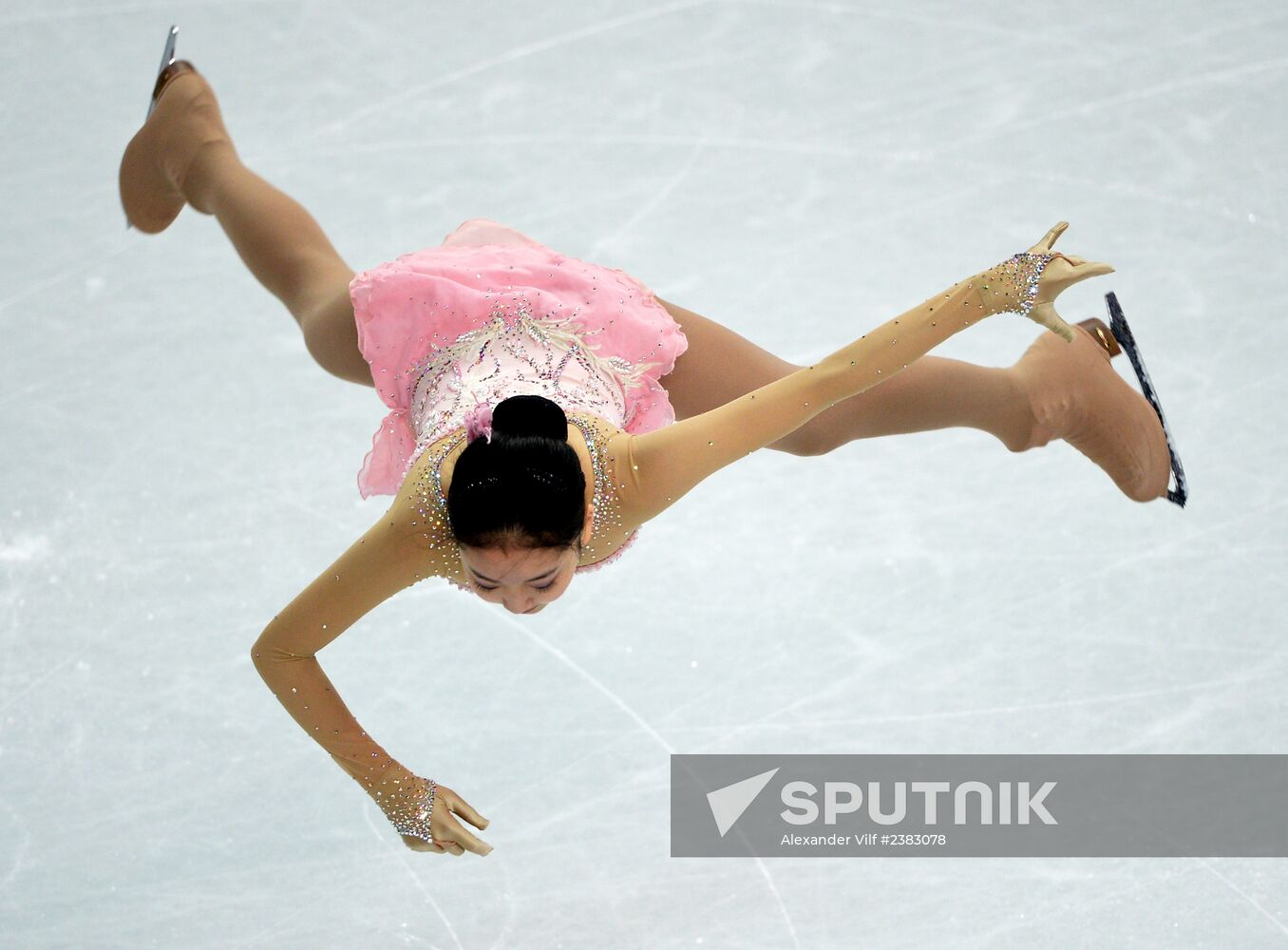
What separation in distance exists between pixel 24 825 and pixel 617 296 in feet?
4.76

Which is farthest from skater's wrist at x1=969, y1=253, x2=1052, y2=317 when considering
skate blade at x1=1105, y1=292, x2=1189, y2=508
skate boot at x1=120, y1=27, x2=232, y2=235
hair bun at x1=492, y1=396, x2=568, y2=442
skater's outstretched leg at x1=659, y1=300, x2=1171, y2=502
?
skate boot at x1=120, y1=27, x2=232, y2=235

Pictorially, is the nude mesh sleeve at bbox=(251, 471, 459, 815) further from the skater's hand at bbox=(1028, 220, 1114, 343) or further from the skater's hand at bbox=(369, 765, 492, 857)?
the skater's hand at bbox=(1028, 220, 1114, 343)

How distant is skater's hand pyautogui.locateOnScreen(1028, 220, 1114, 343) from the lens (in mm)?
2305

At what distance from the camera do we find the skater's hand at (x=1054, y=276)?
230 centimetres

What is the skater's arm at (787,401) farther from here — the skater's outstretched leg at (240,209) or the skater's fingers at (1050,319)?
the skater's outstretched leg at (240,209)

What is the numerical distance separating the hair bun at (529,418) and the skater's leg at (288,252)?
0.61 metres

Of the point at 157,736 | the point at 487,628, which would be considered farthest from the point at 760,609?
the point at 157,736

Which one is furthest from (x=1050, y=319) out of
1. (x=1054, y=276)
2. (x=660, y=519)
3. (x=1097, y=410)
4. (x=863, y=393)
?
(x=660, y=519)

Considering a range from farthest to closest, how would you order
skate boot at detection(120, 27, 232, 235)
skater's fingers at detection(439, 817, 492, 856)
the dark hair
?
1. skate boot at detection(120, 27, 232, 235)
2. skater's fingers at detection(439, 817, 492, 856)
3. the dark hair

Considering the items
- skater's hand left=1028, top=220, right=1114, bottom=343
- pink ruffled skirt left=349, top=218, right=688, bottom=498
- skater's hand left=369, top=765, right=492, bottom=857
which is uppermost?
pink ruffled skirt left=349, top=218, right=688, bottom=498

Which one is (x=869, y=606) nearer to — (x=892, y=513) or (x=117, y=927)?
(x=892, y=513)

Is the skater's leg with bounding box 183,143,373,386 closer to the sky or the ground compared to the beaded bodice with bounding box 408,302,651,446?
closer to the sky

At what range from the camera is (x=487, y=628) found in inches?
134

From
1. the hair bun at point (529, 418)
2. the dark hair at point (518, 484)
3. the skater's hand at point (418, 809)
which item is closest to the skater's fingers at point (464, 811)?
the skater's hand at point (418, 809)
